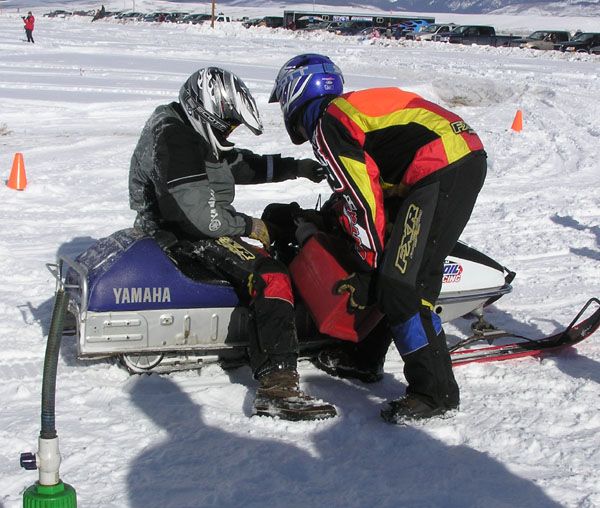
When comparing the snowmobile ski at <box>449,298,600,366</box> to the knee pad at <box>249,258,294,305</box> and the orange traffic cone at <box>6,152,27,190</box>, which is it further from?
the orange traffic cone at <box>6,152,27,190</box>

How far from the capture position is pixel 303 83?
3994mm

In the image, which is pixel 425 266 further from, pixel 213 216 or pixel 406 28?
pixel 406 28

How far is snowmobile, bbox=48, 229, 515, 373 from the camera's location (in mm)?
3885

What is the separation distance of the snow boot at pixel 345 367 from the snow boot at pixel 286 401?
0.48 meters

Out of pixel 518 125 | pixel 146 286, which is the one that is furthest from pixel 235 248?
pixel 518 125

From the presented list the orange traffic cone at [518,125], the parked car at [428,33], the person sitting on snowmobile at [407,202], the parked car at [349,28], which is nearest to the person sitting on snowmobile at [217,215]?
the person sitting on snowmobile at [407,202]

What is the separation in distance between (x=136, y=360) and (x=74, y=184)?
4.57 m

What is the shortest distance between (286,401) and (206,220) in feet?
3.27

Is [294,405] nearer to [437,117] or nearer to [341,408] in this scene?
[341,408]

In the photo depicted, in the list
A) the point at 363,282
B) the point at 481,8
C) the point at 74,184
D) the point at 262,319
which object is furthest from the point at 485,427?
the point at 481,8

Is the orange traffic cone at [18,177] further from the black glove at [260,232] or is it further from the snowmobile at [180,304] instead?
the black glove at [260,232]

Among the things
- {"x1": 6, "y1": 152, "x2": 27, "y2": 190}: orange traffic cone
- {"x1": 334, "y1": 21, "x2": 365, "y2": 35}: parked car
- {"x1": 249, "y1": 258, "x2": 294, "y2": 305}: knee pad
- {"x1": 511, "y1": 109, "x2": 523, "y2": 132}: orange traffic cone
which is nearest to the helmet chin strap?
{"x1": 249, "y1": 258, "x2": 294, "y2": 305}: knee pad

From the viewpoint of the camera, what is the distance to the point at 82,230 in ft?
22.2

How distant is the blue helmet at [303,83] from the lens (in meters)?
3.99
